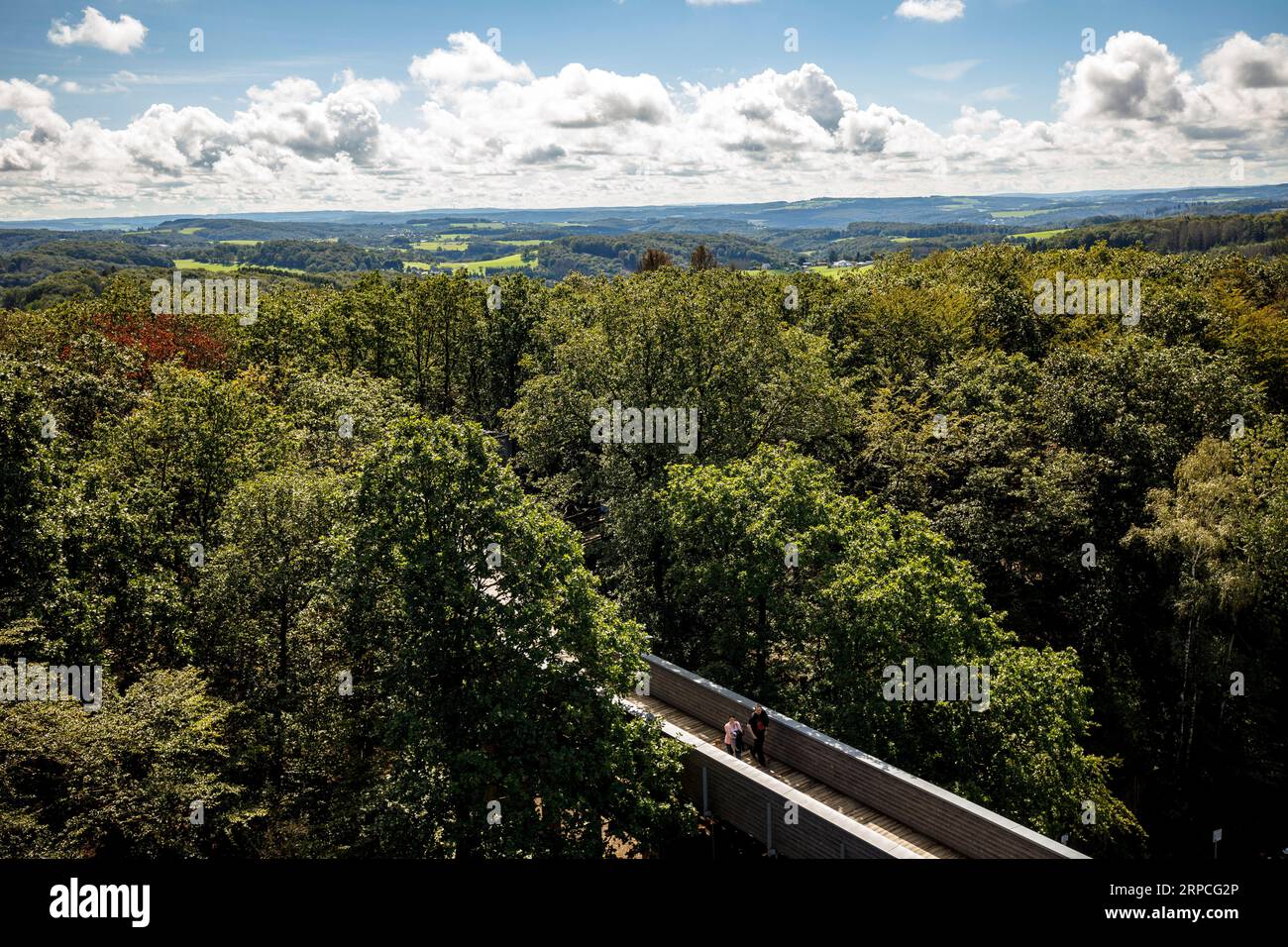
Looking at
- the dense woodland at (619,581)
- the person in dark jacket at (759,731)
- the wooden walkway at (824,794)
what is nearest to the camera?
the wooden walkway at (824,794)

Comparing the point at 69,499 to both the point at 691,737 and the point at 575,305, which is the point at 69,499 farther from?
the point at 575,305

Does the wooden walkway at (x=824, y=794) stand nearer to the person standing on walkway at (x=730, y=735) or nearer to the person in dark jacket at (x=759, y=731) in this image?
the person in dark jacket at (x=759, y=731)

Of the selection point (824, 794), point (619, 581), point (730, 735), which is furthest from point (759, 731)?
point (619, 581)

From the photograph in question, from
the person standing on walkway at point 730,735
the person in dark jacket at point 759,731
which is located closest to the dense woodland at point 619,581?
the person standing on walkway at point 730,735
